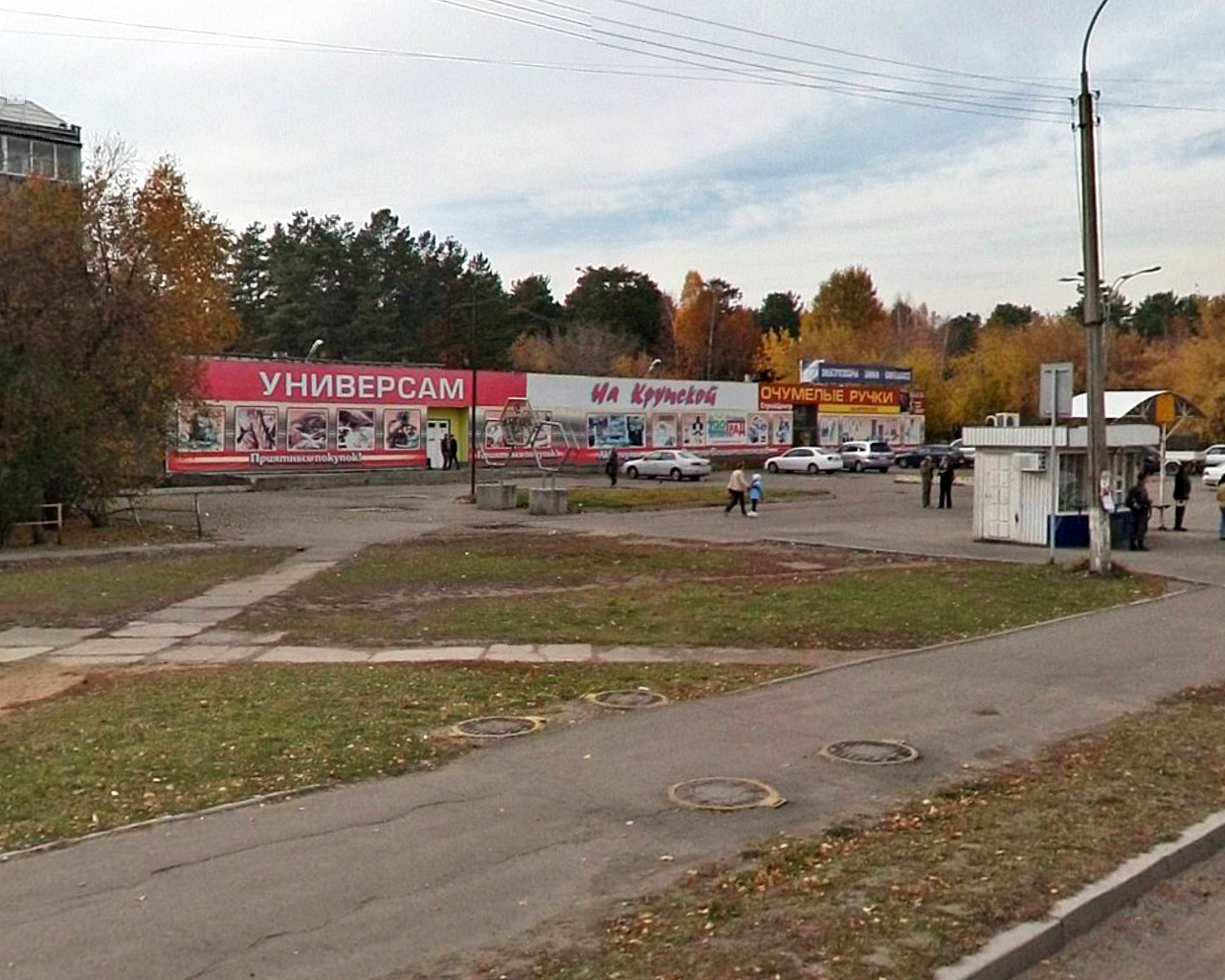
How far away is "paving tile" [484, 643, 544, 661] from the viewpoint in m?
12.6

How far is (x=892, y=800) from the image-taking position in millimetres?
7473

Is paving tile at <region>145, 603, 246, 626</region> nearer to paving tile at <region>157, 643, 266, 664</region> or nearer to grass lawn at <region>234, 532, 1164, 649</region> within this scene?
grass lawn at <region>234, 532, 1164, 649</region>

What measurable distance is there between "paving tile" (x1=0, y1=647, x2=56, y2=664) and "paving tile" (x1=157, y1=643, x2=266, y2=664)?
49.4 inches

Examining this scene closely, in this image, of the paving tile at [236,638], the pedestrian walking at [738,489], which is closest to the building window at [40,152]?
the pedestrian walking at [738,489]

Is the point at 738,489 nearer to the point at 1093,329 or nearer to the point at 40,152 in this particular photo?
the point at 1093,329

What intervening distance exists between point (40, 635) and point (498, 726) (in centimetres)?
744

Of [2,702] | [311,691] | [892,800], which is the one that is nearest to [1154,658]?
[892,800]

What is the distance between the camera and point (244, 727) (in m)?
9.11

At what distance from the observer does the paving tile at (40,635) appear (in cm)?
1378

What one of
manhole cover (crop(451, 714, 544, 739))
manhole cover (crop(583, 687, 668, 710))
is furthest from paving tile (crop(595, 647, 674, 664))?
manhole cover (crop(451, 714, 544, 739))

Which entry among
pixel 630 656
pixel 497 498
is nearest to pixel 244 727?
pixel 630 656

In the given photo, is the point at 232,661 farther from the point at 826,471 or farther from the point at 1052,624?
the point at 826,471

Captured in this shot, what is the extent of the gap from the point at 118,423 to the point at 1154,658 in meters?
22.4

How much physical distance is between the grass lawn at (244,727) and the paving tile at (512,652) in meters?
0.49
